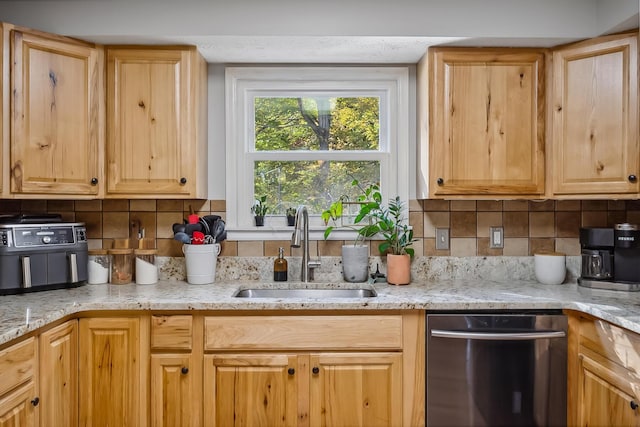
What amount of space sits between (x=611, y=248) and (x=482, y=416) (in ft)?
3.22

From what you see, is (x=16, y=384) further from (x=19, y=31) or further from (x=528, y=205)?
(x=528, y=205)

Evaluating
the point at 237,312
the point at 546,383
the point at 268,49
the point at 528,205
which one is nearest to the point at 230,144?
the point at 268,49

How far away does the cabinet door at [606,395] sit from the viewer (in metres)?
1.52

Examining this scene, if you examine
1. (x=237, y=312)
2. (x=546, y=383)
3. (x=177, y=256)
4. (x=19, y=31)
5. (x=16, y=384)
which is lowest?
(x=546, y=383)

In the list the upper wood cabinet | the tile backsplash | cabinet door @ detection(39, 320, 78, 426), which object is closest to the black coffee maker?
the tile backsplash

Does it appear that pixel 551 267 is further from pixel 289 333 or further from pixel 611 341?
pixel 289 333

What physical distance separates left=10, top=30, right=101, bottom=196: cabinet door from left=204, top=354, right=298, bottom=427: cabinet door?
1056mm

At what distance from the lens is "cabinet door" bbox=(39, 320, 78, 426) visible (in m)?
1.61

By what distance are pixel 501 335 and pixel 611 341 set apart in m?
0.38

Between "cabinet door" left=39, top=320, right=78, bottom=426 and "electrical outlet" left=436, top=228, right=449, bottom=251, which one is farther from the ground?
"electrical outlet" left=436, top=228, right=449, bottom=251

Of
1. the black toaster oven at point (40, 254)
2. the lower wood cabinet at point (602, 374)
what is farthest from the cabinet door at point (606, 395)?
the black toaster oven at point (40, 254)

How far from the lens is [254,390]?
72.4 inches

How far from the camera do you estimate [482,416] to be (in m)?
1.84

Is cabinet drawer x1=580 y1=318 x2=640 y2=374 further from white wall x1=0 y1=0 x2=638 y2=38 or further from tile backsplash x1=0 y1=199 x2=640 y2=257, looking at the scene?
white wall x1=0 y1=0 x2=638 y2=38
